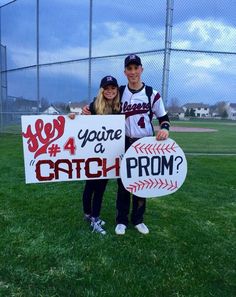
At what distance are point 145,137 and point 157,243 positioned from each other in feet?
3.26

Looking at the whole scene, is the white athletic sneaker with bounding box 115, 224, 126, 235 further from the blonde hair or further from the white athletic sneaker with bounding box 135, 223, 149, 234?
the blonde hair

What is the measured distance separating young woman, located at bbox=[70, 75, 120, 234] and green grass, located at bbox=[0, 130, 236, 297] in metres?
0.13

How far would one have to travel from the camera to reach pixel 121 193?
4.12 metres

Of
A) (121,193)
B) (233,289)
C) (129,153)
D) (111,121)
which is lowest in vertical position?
(233,289)

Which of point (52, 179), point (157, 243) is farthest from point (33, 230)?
point (157, 243)

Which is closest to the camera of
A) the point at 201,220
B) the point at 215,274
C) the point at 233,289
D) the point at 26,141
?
the point at 233,289

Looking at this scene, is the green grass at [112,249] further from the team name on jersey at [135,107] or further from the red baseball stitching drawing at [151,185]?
the team name on jersey at [135,107]

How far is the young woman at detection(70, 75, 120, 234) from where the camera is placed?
3824 millimetres

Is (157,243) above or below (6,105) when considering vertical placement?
below

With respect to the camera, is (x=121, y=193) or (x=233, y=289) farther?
(x=121, y=193)

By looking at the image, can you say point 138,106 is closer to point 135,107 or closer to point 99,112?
point 135,107

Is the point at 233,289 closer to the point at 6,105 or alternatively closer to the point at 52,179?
the point at 52,179

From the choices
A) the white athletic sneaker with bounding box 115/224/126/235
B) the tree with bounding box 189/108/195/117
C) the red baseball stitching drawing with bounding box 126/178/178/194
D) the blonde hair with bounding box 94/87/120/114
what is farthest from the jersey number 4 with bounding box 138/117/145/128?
the tree with bounding box 189/108/195/117

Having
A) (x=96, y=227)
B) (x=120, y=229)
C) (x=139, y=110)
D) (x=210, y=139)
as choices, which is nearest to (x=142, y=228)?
(x=120, y=229)
